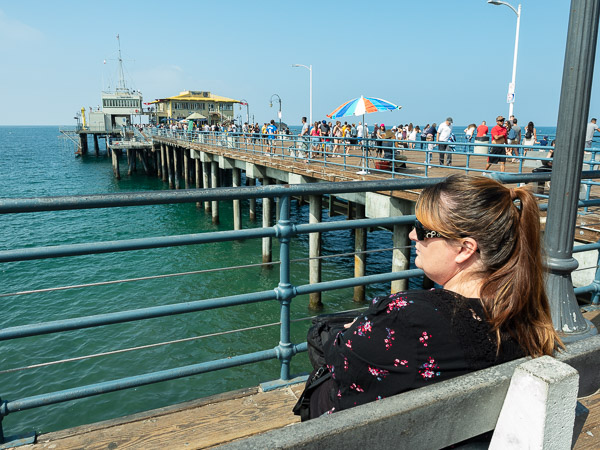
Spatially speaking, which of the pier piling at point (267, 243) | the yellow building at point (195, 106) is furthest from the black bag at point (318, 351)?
the yellow building at point (195, 106)

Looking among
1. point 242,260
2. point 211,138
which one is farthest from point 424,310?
point 211,138

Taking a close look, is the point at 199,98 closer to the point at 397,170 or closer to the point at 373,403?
the point at 397,170

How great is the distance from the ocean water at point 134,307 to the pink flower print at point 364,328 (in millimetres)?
1658

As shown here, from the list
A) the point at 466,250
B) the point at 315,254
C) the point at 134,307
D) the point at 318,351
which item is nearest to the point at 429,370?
the point at 466,250

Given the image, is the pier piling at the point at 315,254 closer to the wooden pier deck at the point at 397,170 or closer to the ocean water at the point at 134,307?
the ocean water at the point at 134,307

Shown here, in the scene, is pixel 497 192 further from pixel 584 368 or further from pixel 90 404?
pixel 90 404

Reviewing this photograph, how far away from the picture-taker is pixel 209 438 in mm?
2223

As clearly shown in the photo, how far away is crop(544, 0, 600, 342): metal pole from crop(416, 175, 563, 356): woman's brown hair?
62.3 inches

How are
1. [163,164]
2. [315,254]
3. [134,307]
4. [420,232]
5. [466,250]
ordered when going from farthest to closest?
1. [163,164]
2. [315,254]
3. [134,307]
4. [420,232]
5. [466,250]

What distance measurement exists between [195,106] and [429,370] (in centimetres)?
7423

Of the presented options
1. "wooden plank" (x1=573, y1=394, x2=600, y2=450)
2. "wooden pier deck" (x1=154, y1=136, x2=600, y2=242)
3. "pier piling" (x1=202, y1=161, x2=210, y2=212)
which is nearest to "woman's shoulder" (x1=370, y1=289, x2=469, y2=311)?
"wooden plank" (x1=573, y1=394, x2=600, y2=450)

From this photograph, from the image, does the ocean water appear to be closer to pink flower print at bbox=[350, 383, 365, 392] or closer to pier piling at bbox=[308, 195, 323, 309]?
pier piling at bbox=[308, 195, 323, 309]

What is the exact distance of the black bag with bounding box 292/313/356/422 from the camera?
1.74m

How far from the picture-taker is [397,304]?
1.40m
